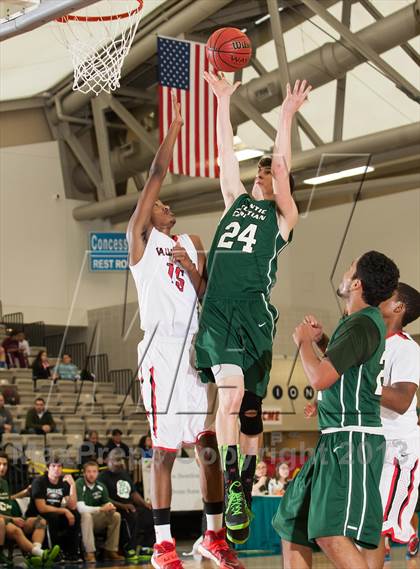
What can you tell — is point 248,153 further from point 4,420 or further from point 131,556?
point 131,556

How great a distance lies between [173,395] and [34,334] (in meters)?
16.3

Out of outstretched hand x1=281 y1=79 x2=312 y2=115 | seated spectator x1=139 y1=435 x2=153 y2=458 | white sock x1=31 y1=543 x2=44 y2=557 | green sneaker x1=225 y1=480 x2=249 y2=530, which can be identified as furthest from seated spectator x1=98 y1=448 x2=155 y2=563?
outstretched hand x1=281 y1=79 x2=312 y2=115

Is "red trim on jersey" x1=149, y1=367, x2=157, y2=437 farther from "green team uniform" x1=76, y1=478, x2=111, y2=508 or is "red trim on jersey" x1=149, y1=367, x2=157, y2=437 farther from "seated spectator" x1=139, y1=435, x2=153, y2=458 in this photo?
"seated spectator" x1=139, y1=435, x2=153, y2=458

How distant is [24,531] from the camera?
1157cm

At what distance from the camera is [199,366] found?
225 inches

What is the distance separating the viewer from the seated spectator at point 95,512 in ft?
39.9

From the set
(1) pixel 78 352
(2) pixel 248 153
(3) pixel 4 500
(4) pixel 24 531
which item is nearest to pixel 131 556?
(4) pixel 24 531

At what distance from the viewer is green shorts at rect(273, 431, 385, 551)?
185 inches

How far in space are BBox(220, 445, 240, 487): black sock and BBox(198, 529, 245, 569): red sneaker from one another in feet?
1.57

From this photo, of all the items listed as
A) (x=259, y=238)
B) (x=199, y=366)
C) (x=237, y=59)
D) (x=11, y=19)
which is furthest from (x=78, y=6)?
(x=199, y=366)

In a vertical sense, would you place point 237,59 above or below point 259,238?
above

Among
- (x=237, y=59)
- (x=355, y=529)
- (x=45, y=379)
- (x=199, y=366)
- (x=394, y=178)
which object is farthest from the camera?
(x=45, y=379)

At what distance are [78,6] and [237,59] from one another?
109cm

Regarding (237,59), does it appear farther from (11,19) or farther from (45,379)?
(45,379)
